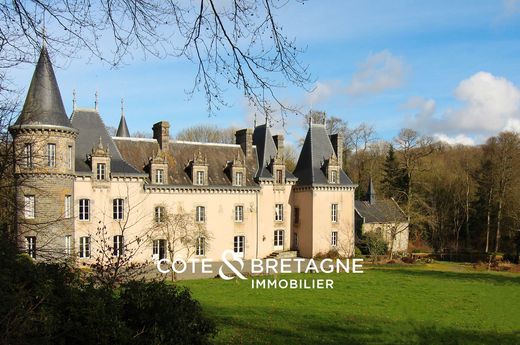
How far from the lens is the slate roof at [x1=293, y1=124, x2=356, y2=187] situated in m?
34.0

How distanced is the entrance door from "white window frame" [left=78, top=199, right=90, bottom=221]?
43.0ft

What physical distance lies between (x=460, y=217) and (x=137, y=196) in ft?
109

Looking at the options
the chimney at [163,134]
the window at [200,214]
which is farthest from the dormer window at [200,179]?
the chimney at [163,134]

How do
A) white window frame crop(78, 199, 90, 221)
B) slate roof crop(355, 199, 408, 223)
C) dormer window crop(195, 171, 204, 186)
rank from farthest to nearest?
slate roof crop(355, 199, 408, 223) → dormer window crop(195, 171, 204, 186) → white window frame crop(78, 199, 90, 221)

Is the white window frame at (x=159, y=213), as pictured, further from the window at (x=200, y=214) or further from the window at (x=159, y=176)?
the window at (x=200, y=214)

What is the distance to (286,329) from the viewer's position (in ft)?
41.4

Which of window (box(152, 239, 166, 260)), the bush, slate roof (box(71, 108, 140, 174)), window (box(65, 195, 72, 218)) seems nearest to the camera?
the bush

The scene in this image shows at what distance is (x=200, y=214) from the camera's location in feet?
103

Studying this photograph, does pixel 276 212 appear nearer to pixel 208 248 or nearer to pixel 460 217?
pixel 208 248

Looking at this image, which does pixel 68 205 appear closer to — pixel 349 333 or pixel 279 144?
pixel 279 144

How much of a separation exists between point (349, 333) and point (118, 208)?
19721mm

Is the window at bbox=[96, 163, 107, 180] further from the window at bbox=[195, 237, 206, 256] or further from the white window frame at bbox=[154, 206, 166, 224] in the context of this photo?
the window at bbox=[195, 237, 206, 256]

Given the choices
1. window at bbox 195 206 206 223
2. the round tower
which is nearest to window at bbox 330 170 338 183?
window at bbox 195 206 206 223

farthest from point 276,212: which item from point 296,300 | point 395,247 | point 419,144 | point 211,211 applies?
point 419,144
